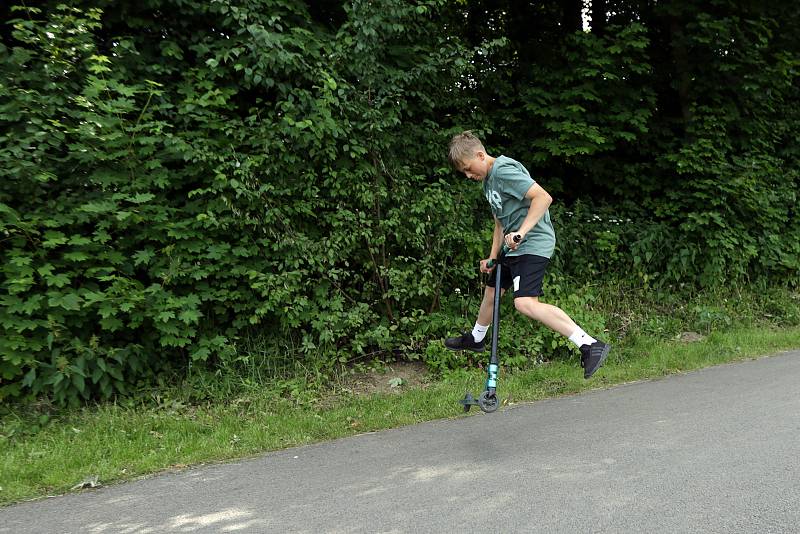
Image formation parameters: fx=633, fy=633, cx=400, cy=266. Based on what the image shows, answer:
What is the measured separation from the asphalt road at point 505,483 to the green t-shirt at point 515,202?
4.32ft

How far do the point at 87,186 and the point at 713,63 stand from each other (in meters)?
8.71

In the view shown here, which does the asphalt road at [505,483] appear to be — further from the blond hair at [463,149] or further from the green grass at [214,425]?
the blond hair at [463,149]

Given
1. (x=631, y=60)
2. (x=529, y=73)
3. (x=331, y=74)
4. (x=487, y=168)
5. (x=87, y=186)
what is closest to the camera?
(x=487, y=168)

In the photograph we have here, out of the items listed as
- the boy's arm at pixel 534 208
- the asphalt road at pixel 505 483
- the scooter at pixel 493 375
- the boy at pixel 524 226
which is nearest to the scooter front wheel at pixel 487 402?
the scooter at pixel 493 375

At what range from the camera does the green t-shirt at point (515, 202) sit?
4453 millimetres

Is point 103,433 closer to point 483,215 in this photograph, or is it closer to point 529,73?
point 483,215

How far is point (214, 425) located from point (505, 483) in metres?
2.45

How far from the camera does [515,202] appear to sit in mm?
4551

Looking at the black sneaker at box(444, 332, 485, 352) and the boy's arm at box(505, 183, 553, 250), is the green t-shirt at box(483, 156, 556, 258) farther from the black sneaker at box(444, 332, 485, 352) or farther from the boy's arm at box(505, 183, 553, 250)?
the black sneaker at box(444, 332, 485, 352)

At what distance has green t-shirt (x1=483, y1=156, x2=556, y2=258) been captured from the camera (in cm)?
445

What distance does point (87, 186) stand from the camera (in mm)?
5250

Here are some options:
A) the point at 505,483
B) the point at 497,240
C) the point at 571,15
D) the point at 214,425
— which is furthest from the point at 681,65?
the point at 214,425

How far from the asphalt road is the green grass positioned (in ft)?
0.75

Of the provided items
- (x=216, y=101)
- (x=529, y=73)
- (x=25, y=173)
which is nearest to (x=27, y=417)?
(x=25, y=173)
